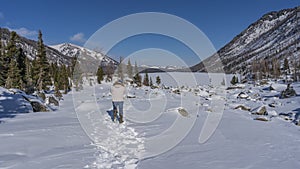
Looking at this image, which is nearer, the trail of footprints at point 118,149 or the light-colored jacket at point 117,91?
the trail of footprints at point 118,149

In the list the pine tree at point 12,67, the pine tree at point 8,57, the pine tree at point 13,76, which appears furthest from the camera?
the pine tree at point 8,57

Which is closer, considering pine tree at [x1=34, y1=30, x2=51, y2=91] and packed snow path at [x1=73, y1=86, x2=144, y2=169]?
packed snow path at [x1=73, y1=86, x2=144, y2=169]

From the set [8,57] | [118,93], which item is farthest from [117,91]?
[8,57]

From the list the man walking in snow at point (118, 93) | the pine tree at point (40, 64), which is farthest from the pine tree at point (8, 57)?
the man walking in snow at point (118, 93)

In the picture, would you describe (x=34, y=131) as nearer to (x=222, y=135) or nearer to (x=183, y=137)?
(x=183, y=137)

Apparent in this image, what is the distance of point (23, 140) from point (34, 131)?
1373mm

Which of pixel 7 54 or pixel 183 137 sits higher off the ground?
pixel 7 54

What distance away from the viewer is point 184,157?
607cm

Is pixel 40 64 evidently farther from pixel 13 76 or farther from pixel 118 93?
Answer: pixel 118 93

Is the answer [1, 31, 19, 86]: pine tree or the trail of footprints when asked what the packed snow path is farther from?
[1, 31, 19, 86]: pine tree

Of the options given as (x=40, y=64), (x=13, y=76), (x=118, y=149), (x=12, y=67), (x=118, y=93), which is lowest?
(x=118, y=149)

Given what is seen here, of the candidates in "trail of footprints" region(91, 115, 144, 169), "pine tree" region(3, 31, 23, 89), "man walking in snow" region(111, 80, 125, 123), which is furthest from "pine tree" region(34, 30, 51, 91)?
"trail of footprints" region(91, 115, 144, 169)

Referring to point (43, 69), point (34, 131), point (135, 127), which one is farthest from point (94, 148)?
point (43, 69)

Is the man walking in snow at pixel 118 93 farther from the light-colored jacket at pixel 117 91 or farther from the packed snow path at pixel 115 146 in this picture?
the packed snow path at pixel 115 146
